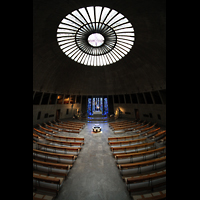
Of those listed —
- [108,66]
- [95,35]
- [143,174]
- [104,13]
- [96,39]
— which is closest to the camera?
[143,174]

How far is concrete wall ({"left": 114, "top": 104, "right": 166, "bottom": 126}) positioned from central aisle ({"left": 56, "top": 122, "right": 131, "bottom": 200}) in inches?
573

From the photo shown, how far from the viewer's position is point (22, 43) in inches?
50.4

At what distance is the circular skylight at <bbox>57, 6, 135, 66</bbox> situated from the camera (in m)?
10.6

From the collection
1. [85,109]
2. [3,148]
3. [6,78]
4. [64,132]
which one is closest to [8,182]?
[3,148]

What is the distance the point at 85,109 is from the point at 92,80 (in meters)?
8.88

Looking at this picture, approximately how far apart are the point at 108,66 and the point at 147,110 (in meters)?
12.4

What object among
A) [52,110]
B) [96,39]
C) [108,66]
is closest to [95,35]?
[96,39]

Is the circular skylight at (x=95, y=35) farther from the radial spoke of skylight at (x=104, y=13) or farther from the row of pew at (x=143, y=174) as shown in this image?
the row of pew at (x=143, y=174)

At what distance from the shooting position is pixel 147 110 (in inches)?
814

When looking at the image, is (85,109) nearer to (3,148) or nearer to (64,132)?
(64,132)

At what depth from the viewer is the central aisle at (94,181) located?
15.9ft

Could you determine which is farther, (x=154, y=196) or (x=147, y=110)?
(x=147, y=110)

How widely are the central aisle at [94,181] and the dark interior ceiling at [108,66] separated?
523 inches

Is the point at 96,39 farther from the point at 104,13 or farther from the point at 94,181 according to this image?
the point at 94,181
